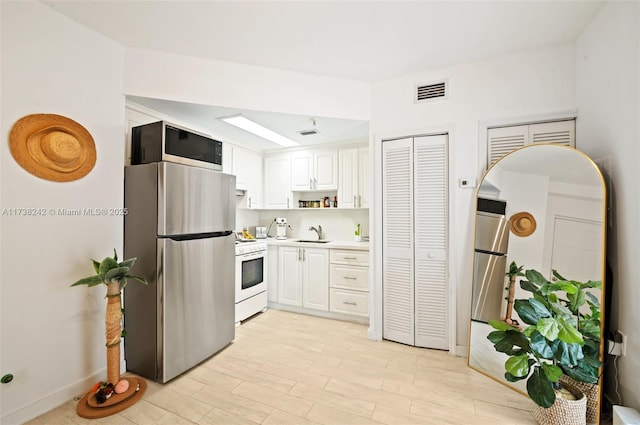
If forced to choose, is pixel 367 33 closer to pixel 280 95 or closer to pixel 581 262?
pixel 280 95

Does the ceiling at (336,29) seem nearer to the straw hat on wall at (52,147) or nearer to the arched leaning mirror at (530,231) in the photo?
the straw hat on wall at (52,147)

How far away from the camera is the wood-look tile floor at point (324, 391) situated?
5.61 feet

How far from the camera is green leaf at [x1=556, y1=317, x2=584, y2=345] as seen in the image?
1459mm

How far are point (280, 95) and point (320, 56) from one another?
1.75 ft

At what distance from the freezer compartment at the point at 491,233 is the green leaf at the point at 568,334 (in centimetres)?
78

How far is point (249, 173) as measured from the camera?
4027 mm

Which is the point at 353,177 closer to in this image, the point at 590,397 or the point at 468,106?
the point at 468,106

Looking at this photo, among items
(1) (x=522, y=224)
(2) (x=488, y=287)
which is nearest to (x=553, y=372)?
(2) (x=488, y=287)

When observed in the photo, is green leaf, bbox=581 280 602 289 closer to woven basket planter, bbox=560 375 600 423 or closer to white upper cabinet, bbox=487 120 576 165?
woven basket planter, bbox=560 375 600 423

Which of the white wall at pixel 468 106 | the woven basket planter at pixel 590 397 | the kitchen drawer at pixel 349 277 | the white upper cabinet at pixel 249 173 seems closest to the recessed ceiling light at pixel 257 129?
the white upper cabinet at pixel 249 173

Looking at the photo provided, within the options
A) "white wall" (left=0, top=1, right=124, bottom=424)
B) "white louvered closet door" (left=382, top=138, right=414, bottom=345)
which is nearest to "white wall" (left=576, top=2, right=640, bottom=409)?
"white louvered closet door" (left=382, top=138, right=414, bottom=345)

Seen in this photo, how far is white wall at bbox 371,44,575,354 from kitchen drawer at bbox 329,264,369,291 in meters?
1.04

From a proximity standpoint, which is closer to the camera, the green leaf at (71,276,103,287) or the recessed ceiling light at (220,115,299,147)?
the green leaf at (71,276,103,287)

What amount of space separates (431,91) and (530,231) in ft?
5.09
